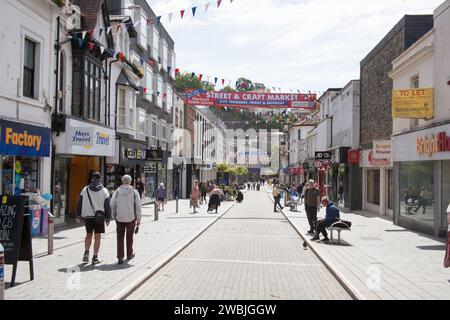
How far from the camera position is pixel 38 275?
894 cm

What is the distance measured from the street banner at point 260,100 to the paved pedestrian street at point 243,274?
50.9 feet

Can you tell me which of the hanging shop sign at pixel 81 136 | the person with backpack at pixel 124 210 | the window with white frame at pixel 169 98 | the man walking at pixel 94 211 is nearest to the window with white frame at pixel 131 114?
the hanging shop sign at pixel 81 136

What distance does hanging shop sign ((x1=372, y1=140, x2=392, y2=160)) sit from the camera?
943 inches

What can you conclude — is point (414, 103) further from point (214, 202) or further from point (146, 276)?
point (214, 202)

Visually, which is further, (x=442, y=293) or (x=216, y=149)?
(x=216, y=149)

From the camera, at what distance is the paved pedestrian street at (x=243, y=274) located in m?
7.96

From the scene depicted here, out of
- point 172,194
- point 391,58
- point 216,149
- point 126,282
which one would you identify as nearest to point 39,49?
point 126,282

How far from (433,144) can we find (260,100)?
15510 millimetres

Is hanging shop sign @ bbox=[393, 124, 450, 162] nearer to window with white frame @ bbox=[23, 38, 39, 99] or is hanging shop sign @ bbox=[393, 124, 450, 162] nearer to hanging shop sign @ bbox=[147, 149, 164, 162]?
window with white frame @ bbox=[23, 38, 39, 99]

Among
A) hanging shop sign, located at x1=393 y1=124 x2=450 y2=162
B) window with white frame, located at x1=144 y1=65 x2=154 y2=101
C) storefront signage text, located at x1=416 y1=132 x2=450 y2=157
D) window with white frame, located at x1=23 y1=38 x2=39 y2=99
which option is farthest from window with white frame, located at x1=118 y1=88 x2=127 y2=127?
storefront signage text, located at x1=416 y1=132 x2=450 y2=157

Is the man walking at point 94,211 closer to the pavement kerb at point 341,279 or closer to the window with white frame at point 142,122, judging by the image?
the pavement kerb at point 341,279
